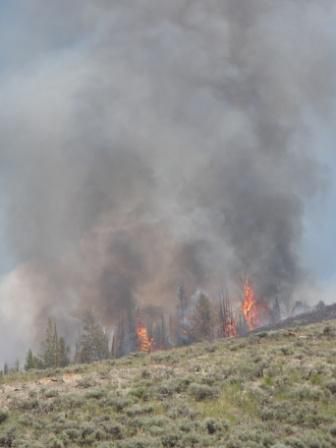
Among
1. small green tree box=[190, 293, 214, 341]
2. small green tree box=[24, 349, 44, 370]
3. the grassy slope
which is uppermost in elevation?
small green tree box=[190, 293, 214, 341]

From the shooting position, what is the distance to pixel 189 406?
75.8ft

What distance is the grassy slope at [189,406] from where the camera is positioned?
63.9 feet

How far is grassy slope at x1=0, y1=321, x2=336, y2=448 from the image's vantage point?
63.9 ft

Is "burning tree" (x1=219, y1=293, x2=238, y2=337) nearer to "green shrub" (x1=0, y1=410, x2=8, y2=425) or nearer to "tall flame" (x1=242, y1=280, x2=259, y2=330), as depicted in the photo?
"tall flame" (x1=242, y1=280, x2=259, y2=330)

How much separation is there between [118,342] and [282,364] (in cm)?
15240

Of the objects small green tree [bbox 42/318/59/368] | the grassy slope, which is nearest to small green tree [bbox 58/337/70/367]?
small green tree [bbox 42/318/59/368]

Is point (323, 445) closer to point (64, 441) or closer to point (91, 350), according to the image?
point (64, 441)

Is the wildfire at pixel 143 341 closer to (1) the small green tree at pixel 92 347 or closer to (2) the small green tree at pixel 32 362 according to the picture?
(1) the small green tree at pixel 92 347

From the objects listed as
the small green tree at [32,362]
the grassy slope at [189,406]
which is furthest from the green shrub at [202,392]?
the small green tree at [32,362]

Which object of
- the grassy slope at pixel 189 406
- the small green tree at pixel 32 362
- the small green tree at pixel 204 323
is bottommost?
the grassy slope at pixel 189 406

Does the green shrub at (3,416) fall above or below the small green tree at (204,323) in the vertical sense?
below

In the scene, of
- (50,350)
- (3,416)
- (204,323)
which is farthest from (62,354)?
(3,416)

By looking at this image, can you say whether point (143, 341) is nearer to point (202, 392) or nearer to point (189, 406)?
point (202, 392)

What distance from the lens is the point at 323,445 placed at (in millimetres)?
18281
